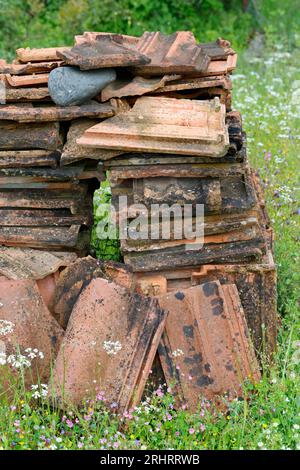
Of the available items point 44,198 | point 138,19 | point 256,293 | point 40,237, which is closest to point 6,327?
point 40,237

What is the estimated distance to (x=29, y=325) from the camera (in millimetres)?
4301

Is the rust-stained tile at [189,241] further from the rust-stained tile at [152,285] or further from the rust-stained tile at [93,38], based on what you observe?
the rust-stained tile at [93,38]

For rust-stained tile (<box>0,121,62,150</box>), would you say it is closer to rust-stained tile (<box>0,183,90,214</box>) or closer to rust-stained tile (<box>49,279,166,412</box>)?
rust-stained tile (<box>0,183,90,214</box>)

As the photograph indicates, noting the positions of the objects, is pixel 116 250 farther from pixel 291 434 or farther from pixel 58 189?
pixel 291 434

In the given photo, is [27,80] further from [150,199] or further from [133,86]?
[150,199]

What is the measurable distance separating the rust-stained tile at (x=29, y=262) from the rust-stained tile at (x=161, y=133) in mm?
822

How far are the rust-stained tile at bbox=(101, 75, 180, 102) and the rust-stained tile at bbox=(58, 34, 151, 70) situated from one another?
0.16 metres

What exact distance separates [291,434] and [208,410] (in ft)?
1.58

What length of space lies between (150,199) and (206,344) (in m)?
0.97

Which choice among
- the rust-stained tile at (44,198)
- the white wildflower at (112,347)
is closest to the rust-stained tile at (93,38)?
the rust-stained tile at (44,198)

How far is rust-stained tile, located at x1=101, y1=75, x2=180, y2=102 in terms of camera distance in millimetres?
4773

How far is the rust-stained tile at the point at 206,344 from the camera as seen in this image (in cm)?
417

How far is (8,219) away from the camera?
4.95 meters
